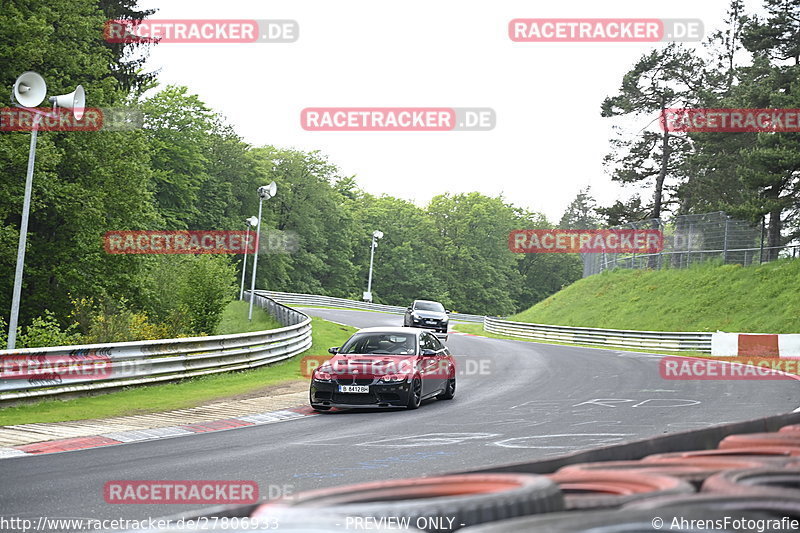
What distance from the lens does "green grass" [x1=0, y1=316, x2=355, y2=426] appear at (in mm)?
13469

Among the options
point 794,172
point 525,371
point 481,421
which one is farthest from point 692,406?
point 794,172

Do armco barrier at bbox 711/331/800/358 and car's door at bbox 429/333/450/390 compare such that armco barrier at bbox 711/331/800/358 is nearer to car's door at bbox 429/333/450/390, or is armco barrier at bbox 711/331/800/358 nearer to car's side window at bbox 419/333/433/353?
car's door at bbox 429/333/450/390

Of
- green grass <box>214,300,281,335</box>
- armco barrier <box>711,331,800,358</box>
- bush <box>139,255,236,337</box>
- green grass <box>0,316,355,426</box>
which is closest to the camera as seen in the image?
green grass <box>0,316,355,426</box>

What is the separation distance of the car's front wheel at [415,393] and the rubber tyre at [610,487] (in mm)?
11925

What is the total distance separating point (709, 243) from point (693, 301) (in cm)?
415

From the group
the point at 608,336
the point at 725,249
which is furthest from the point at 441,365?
the point at 725,249

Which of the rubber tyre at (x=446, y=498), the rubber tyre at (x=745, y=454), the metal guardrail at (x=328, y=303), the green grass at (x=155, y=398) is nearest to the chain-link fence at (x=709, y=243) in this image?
the metal guardrail at (x=328, y=303)

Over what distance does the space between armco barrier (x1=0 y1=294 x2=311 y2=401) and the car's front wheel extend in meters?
5.59

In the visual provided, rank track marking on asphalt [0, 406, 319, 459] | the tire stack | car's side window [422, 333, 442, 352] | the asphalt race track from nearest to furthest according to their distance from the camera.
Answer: the tire stack < the asphalt race track < track marking on asphalt [0, 406, 319, 459] < car's side window [422, 333, 442, 352]

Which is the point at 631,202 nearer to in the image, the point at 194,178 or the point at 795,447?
the point at 194,178

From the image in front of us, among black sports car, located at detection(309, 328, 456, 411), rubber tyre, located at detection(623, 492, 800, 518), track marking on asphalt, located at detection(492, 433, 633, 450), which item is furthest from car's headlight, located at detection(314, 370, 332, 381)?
rubber tyre, located at detection(623, 492, 800, 518)

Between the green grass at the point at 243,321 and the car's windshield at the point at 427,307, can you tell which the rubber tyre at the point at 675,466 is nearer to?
the green grass at the point at 243,321

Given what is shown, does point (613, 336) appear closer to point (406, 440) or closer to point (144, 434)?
point (406, 440)

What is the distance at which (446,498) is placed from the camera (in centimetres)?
315
